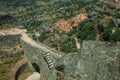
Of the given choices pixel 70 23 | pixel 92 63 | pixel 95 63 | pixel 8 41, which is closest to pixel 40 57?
pixel 8 41

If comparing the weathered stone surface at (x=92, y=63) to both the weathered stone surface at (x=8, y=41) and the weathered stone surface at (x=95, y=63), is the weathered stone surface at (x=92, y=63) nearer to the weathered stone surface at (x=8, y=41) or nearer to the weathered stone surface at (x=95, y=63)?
the weathered stone surface at (x=95, y=63)

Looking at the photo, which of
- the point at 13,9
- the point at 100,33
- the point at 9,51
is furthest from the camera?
the point at 13,9

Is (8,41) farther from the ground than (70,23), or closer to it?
Answer: farther from the ground

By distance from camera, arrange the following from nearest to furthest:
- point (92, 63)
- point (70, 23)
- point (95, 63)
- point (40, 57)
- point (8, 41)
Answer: point (95, 63)
point (92, 63)
point (40, 57)
point (8, 41)
point (70, 23)

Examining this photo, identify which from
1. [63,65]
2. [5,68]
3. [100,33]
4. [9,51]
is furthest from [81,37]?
[63,65]

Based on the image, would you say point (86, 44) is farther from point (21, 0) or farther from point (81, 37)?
point (21, 0)

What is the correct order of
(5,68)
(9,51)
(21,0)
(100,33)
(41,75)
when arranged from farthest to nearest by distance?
(21,0) < (100,33) < (9,51) < (5,68) < (41,75)

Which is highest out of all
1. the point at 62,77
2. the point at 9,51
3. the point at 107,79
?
the point at 107,79

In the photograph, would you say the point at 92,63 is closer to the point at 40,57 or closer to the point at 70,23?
the point at 40,57

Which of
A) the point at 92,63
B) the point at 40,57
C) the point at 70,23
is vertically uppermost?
the point at 92,63

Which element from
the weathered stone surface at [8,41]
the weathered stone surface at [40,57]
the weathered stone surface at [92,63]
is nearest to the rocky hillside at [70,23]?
the weathered stone surface at [8,41]

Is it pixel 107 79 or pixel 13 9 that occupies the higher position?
pixel 107 79
